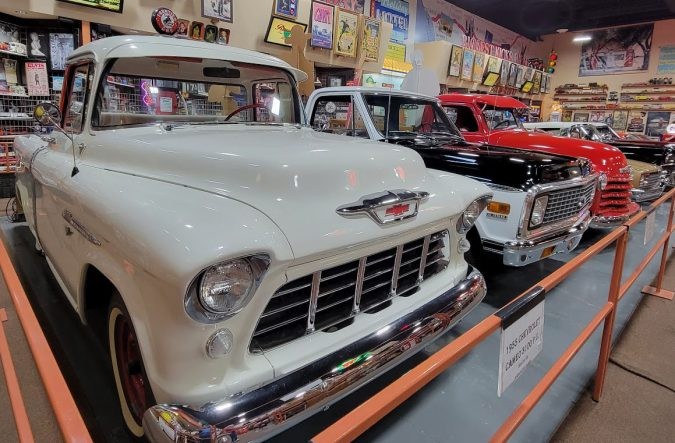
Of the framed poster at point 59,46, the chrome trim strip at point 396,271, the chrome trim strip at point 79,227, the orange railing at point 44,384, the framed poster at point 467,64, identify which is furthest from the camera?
the framed poster at point 467,64

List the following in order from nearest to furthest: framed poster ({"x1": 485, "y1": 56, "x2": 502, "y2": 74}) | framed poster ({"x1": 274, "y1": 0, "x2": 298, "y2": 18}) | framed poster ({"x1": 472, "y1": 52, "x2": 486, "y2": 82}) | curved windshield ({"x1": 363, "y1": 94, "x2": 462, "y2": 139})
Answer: curved windshield ({"x1": 363, "y1": 94, "x2": 462, "y2": 139}) < framed poster ({"x1": 274, "y1": 0, "x2": 298, "y2": 18}) < framed poster ({"x1": 472, "y1": 52, "x2": 486, "y2": 82}) < framed poster ({"x1": 485, "y1": 56, "x2": 502, "y2": 74})

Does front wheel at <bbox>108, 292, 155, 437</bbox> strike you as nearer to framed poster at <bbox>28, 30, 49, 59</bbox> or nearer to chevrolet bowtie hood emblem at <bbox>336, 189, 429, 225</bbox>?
chevrolet bowtie hood emblem at <bbox>336, 189, 429, 225</bbox>

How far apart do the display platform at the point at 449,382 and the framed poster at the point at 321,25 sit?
19.4ft

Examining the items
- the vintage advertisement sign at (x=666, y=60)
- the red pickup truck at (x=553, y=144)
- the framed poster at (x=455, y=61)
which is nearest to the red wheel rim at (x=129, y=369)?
the red pickup truck at (x=553, y=144)

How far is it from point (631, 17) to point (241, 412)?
18564mm

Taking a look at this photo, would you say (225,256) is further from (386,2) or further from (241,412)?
(386,2)

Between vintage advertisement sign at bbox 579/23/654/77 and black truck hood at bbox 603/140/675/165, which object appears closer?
black truck hood at bbox 603/140/675/165

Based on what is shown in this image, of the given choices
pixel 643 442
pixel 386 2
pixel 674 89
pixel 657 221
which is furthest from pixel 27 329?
pixel 674 89

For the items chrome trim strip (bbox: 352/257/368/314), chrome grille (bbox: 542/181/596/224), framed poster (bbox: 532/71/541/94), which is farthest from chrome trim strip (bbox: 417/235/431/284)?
framed poster (bbox: 532/71/541/94)

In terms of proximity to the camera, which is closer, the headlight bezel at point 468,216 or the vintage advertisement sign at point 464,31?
the headlight bezel at point 468,216

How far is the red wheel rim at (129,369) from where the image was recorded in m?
1.58

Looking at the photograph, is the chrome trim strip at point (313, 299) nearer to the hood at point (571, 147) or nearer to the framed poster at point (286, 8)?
the hood at point (571, 147)

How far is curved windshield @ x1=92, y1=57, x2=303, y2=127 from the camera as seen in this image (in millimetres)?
2254

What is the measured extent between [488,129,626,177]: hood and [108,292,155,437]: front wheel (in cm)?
430
